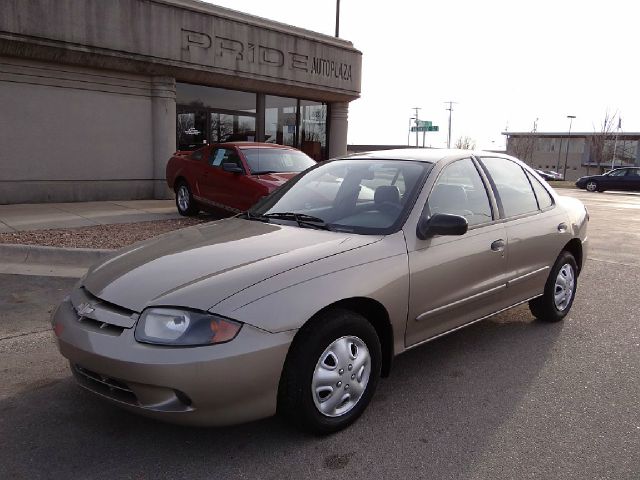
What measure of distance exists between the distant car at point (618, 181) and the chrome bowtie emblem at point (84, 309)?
1244 inches

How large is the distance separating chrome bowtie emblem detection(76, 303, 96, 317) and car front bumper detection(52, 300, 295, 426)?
13 cm

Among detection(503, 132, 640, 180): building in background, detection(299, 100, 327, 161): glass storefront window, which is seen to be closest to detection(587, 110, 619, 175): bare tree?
detection(503, 132, 640, 180): building in background

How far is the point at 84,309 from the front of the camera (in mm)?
2832

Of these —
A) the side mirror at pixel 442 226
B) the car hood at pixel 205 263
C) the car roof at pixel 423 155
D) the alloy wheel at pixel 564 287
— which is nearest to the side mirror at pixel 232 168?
the car roof at pixel 423 155

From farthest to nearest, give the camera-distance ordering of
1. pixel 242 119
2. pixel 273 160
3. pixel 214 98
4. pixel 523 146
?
pixel 523 146
pixel 242 119
pixel 214 98
pixel 273 160

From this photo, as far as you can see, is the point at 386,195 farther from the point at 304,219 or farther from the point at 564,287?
the point at 564,287

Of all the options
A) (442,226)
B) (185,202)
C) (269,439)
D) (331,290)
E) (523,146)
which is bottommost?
(269,439)

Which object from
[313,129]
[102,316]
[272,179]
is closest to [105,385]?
[102,316]

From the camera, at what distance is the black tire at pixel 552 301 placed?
4730 millimetres

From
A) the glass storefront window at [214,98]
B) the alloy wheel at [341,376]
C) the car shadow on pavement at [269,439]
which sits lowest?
the car shadow on pavement at [269,439]

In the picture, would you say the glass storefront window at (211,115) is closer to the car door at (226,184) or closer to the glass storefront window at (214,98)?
the glass storefront window at (214,98)

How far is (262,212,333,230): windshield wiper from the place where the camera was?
3.50 m

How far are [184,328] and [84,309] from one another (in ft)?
2.21

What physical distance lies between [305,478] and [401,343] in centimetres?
106
